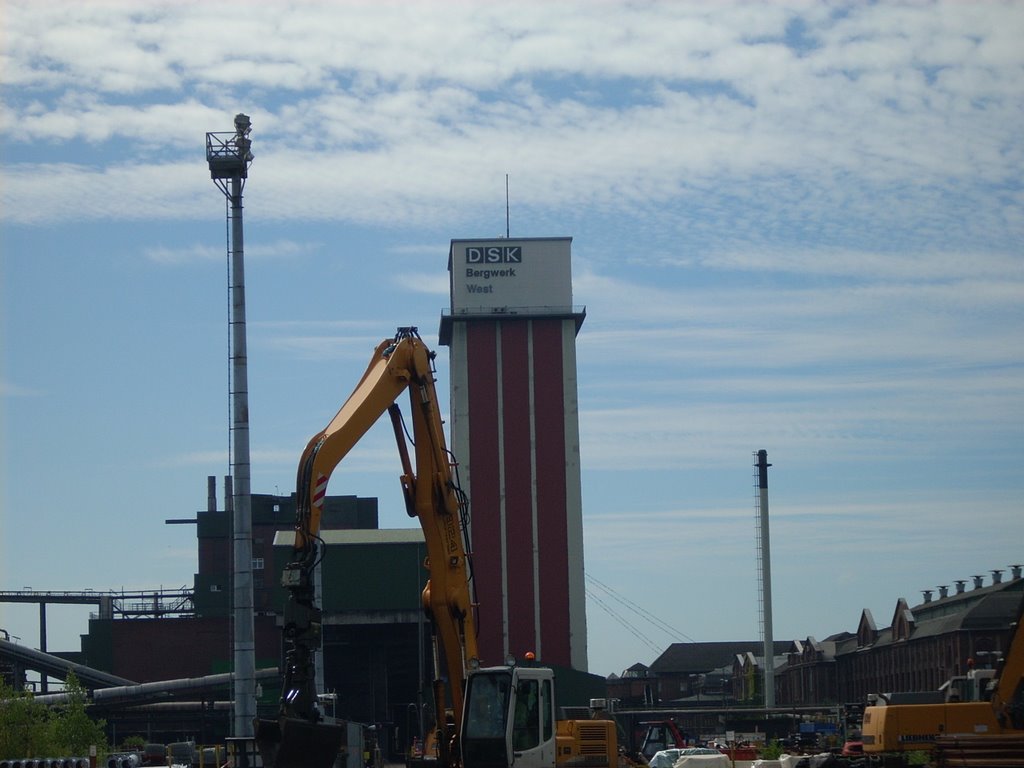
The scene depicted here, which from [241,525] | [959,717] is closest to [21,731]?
[241,525]

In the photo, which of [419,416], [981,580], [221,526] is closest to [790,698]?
[981,580]

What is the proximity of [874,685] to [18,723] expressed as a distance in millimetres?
72797

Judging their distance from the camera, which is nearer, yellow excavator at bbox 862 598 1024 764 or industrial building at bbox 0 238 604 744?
yellow excavator at bbox 862 598 1024 764

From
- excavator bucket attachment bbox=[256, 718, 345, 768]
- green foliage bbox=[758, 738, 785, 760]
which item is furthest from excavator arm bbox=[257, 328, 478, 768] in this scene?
green foliage bbox=[758, 738, 785, 760]

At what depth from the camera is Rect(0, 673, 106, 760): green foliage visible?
44.6 metres

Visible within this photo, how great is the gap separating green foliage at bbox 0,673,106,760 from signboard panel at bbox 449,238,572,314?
31750mm

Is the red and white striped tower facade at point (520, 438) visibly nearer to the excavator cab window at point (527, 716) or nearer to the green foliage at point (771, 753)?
the green foliage at point (771, 753)

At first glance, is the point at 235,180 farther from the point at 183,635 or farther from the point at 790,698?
the point at 790,698

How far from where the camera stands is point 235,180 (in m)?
36.6

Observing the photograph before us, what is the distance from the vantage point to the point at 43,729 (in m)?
46.8

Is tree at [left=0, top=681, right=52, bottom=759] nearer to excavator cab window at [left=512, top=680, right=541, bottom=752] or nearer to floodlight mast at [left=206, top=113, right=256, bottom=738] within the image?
floodlight mast at [left=206, top=113, right=256, bottom=738]

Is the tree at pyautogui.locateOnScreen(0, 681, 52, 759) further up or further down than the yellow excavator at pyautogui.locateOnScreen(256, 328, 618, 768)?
further down

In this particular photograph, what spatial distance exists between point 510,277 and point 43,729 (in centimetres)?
3852

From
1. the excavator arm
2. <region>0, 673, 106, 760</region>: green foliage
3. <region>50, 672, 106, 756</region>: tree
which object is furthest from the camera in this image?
<region>50, 672, 106, 756</region>: tree
